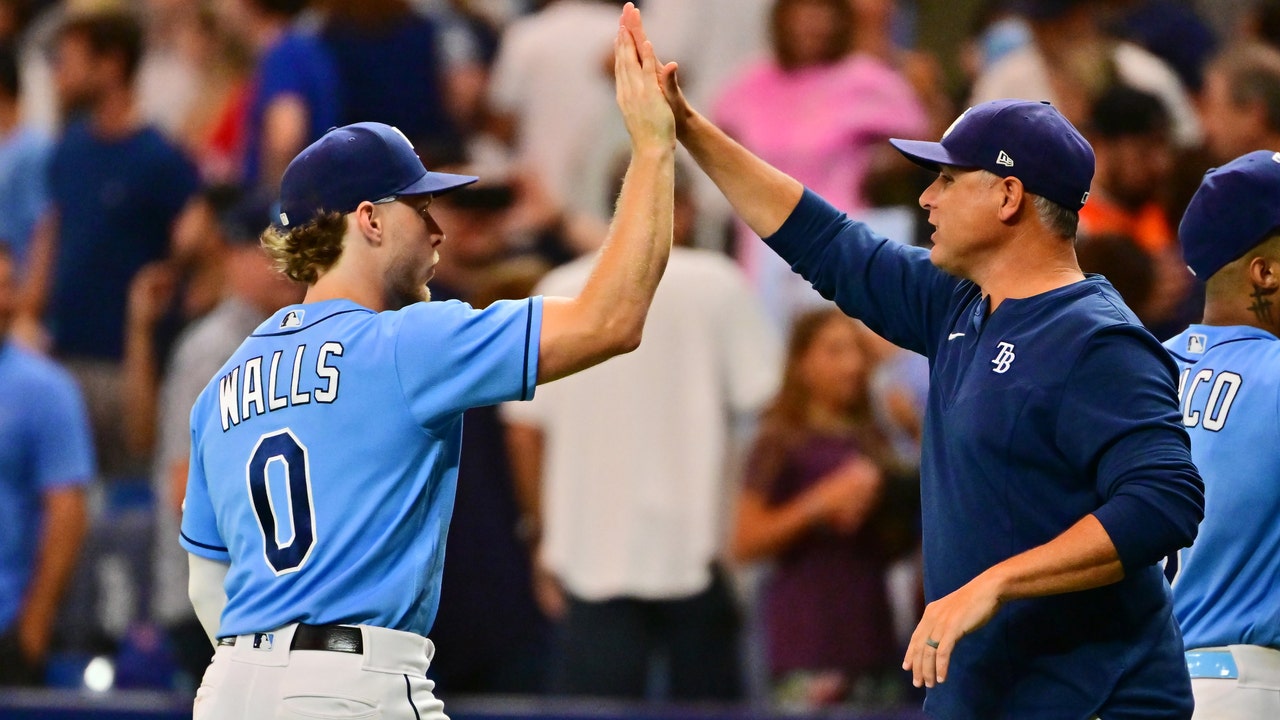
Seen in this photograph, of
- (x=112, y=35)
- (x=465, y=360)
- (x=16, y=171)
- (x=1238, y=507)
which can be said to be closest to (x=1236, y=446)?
(x=1238, y=507)

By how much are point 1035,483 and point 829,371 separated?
11.3 feet

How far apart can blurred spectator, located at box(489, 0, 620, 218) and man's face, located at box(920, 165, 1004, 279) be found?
4825mm

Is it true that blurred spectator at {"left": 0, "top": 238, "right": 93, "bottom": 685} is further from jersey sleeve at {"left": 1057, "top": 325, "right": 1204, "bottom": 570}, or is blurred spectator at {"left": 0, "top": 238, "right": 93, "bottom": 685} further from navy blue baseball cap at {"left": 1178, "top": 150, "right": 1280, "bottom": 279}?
jersey sleeve at {"left": 1057, "top": 325, "right": 1204, "bottom": 570}

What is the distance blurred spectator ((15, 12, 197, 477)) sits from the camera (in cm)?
874

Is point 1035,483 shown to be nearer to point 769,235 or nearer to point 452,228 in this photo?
point 769,235

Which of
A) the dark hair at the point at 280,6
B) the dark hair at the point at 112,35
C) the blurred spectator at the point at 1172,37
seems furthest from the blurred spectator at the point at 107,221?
the blurred spectator at the point at 1172,37

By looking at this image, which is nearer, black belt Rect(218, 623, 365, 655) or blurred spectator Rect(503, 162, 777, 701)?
black belt Rect(218, 623, 365, 655)

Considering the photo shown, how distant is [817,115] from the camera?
8.24 m

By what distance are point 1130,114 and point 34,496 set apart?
509 centimetres

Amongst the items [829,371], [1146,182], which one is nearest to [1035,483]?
[829,371]

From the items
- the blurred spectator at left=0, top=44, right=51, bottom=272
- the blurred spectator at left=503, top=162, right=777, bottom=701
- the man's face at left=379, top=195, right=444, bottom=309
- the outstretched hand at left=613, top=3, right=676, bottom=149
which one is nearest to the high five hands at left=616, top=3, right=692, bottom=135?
the outstretched hand at left=613, top=3, right=676, bottom=149

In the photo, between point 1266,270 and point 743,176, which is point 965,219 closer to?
point 743,176

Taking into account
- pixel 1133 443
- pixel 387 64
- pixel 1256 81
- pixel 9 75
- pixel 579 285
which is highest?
pixel 9 75

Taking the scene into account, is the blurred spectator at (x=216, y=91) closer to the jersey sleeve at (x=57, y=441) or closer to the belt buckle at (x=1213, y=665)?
the jersey sleeve at (x=57, y=441)
